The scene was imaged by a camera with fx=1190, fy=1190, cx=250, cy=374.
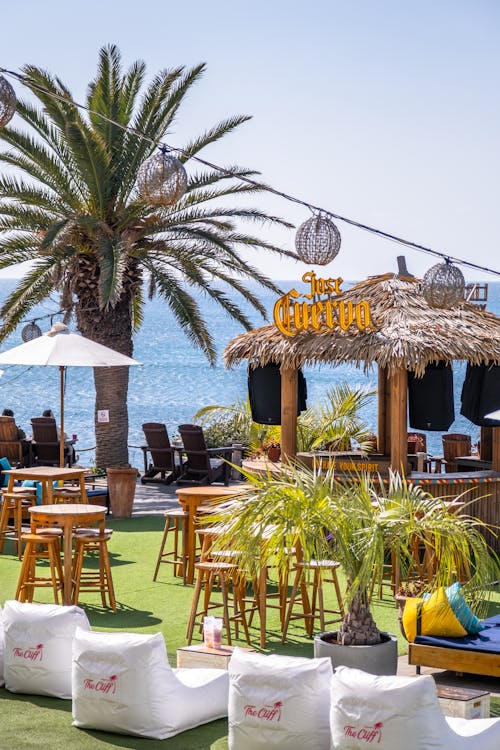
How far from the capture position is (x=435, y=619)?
777cm

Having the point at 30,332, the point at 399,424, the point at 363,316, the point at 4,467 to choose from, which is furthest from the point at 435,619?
the point at 30,332

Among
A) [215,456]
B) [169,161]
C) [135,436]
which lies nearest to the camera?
[169,161]

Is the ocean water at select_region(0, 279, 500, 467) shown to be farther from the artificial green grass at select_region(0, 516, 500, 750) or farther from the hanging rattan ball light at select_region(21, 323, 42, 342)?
the artificial green grass at select_region(0, 516, 500, 750)

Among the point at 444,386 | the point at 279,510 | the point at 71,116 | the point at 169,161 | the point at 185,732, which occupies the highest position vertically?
the point at 71,116

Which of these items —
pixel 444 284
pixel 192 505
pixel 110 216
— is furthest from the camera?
pixel 110 216

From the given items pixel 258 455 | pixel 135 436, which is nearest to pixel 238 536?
pixel 258 455

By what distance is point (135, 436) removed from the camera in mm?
50719

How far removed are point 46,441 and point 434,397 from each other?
283 inches

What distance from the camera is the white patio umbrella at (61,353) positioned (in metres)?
12.1

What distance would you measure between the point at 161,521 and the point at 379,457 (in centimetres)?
293

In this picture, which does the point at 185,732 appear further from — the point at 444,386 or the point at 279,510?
the point at 444,386

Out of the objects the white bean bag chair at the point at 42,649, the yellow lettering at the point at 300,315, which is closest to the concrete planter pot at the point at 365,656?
the white bean bag chair at the point at 42,649

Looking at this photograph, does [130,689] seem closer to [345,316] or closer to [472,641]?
[472,641]

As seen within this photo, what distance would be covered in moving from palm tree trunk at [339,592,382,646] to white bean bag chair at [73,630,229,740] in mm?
908
